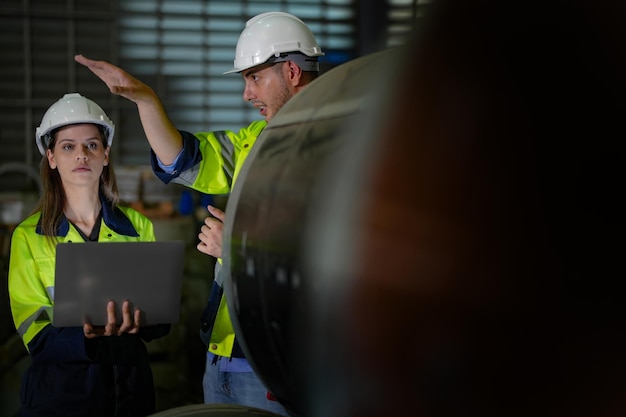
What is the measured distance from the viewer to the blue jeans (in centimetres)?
157

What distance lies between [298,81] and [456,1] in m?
1.02

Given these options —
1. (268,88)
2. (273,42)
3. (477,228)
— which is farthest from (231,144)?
(477,228)

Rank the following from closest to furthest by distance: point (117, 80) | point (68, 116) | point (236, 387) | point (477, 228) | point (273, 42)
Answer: point (477, 228)
point (117, 80)
point (236, 387)
point (273, 42)
point (68, 116)

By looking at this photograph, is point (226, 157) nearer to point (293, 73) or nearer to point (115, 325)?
point (293, 73)

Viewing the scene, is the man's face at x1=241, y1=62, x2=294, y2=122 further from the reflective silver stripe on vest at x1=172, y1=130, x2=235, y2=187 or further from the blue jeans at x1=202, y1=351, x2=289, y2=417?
the blue jeans at x1=202, y1=351, x2=289, y2=417

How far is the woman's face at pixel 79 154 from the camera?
175 centimetres

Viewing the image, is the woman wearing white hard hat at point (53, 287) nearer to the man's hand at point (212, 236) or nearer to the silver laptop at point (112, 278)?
the silver laptop at point (112, 278)

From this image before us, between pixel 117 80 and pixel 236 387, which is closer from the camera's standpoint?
pixel 117 80

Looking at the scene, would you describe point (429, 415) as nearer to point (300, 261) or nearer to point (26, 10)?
point (300, 261)

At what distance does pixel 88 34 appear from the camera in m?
7.09

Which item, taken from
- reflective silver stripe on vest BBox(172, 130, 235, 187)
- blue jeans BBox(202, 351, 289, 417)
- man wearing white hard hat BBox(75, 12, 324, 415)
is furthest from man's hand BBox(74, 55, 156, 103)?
blue jeans BBox(202, 351, 289, 417)

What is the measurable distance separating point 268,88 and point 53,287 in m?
0.67

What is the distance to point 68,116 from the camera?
1.83 metres

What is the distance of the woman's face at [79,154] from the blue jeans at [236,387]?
0.54m
